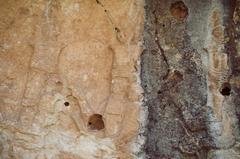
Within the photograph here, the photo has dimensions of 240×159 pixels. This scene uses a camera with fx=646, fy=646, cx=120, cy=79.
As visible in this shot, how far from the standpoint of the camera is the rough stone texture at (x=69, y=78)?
3516 mm

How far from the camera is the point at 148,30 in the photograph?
356 centimetres

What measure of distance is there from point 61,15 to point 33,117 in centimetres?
58

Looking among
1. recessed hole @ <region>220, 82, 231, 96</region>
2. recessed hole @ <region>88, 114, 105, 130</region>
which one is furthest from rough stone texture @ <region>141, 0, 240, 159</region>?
recessed hole @ <region>88, 114, 105, 130</region>

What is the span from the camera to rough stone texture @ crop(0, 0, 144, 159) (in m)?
3.52

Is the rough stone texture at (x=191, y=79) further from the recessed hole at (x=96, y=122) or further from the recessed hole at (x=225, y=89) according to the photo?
the recessed hole at (x=96, y=122)

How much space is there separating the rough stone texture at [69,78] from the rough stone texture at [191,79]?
9cm

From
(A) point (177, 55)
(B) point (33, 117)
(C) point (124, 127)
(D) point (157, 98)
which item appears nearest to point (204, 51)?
(A) point (177, 55)

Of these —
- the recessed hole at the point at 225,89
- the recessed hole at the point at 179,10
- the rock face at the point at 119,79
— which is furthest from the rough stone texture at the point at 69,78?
the recessed hole at the point at 225,89

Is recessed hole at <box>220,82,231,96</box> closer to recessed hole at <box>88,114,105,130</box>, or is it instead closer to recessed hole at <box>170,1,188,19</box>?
recessed hole at <box>170,1,188,19</box>

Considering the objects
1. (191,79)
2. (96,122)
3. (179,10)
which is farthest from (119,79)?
(179,10)

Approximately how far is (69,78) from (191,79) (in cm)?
67

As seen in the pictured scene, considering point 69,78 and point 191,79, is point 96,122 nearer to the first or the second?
point 69,78

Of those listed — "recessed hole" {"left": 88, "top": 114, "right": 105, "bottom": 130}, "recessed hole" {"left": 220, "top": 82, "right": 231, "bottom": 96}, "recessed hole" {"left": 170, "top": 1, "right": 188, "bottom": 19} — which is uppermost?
"recessed hole" {"left": 170, "top": 1, "right": 188, "bottom": 19}

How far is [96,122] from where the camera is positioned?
355 centimetres
